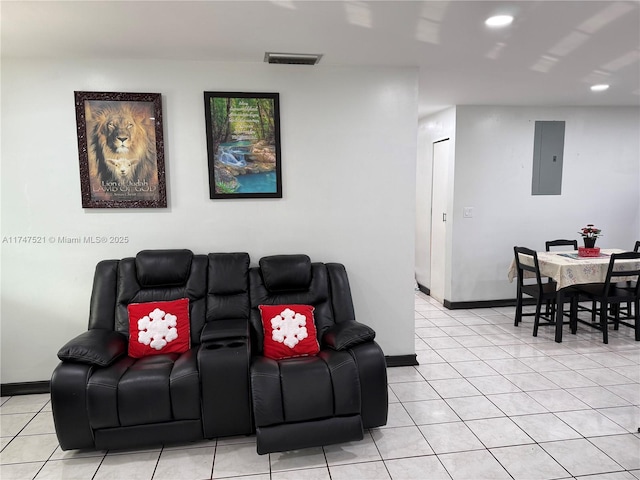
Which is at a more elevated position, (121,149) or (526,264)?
(121,149)

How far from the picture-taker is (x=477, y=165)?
5.09m

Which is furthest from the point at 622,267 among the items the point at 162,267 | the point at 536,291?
the point at 162,267

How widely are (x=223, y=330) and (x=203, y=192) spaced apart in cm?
117

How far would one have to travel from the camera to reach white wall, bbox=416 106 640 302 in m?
5.08

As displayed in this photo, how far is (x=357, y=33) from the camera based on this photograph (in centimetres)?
262

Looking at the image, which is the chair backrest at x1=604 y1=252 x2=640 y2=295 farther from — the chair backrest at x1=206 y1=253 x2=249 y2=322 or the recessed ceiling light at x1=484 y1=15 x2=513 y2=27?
the chair backrest at x1=206 y1=253 x2=249 y2=322

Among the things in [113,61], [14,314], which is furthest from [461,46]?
[14,314]

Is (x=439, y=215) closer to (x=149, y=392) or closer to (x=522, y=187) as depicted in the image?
(x=522, y=187)

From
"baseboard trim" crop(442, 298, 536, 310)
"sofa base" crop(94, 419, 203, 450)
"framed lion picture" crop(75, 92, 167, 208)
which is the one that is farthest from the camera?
"baseboard trim" crop(442, 298, 536, 310)

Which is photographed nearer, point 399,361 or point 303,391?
point 303,391


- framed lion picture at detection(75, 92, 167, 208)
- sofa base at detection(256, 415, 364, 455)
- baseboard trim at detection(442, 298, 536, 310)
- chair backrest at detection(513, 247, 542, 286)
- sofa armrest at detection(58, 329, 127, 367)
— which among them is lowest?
baseboard trim at detection(442, 298, 536, 310)

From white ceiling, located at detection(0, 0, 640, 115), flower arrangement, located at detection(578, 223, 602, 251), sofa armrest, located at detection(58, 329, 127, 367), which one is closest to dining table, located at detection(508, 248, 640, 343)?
flower arrangement, located at detection(578, 223, 602, 251)

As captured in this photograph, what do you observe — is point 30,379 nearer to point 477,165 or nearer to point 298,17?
point 298,17

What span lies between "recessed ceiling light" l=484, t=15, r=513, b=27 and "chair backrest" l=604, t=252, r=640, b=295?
264 cm
